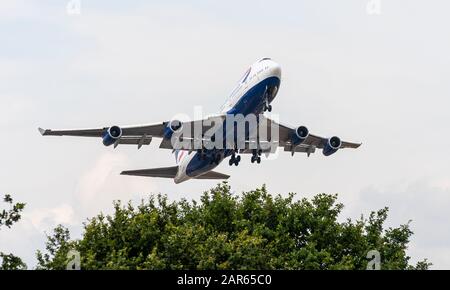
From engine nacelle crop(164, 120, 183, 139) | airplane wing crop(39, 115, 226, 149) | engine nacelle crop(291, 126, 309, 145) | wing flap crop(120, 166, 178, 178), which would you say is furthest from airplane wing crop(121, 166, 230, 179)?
engine nacelle crop(164, 120, 183, 139)

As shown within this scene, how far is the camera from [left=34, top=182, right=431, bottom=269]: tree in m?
61.0

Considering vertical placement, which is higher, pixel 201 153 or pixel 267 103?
pixel 201 153

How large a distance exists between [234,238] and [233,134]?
1443cm

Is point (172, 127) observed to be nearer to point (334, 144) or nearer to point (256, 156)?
point (256, 156)

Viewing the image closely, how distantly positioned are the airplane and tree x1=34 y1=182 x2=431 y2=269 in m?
4.93

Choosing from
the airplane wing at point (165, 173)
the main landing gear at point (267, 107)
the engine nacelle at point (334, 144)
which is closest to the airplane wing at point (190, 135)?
the engine nacelle at point (334, 144)

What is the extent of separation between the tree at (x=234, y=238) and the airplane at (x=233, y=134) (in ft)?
16.2

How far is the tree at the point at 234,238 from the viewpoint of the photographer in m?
61.0

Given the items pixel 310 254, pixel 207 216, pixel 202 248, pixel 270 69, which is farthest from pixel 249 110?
pixel 207 216

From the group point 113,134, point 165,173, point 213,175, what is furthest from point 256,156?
point 165,173

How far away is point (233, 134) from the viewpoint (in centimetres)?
6175

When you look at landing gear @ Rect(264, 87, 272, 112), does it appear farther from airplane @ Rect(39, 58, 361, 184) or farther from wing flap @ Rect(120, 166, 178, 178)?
wing flap @ Rect(120, 166, 178, 178)

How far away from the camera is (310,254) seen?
229ft

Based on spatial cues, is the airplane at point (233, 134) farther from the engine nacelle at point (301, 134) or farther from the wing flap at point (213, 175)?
the wing flap at point (213, 175)
